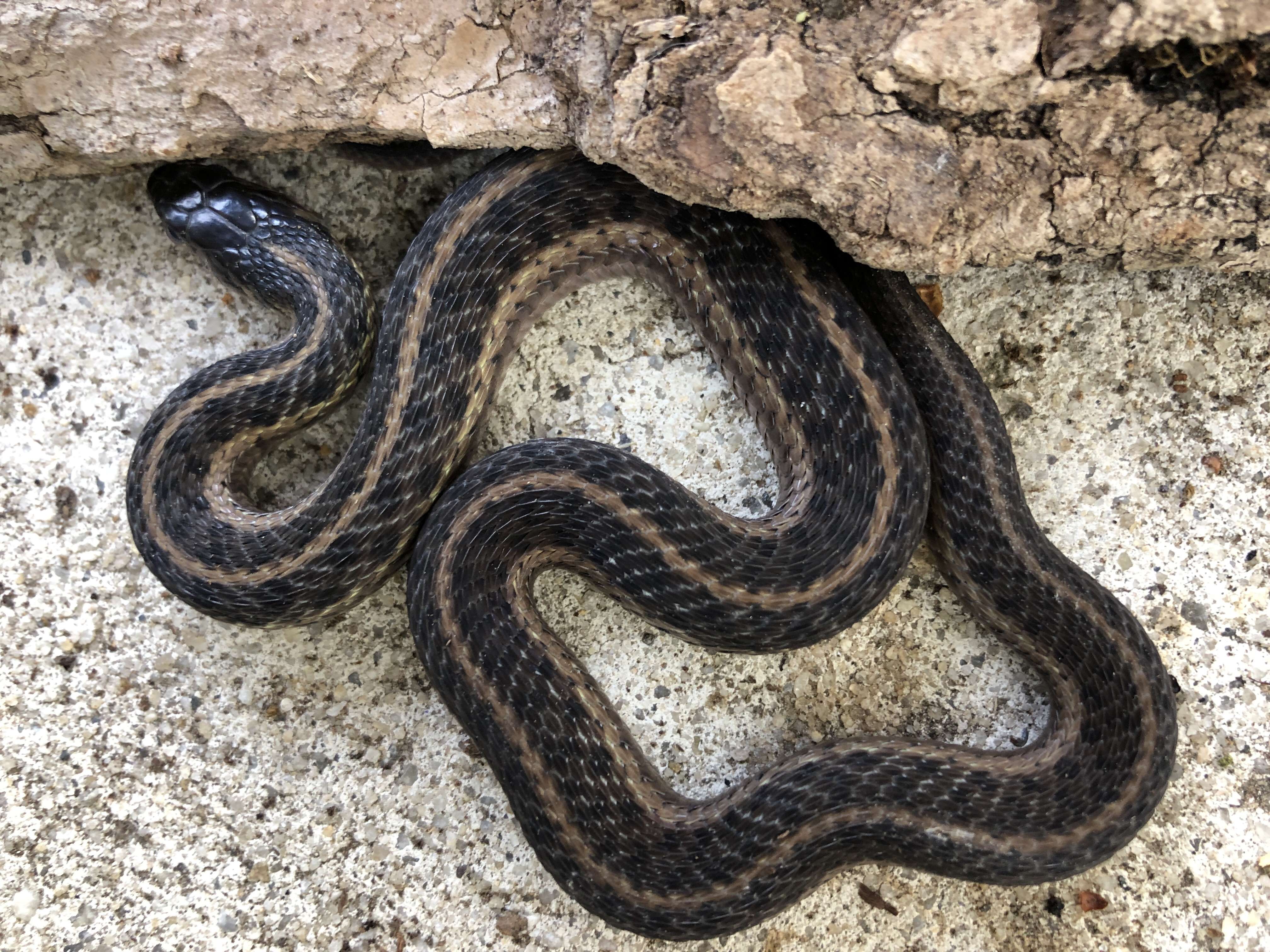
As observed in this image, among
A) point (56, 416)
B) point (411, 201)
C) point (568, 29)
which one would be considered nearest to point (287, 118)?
point (411, 201)

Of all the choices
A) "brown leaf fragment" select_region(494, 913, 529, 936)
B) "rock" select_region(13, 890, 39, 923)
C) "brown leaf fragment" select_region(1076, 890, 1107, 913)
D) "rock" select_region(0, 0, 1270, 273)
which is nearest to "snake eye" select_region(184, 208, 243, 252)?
"rock" select_region(0, 0, 1270, 273)

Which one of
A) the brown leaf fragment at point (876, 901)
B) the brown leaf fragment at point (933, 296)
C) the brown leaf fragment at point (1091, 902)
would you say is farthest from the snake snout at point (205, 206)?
the brown leaf fragment at point (1091, 902)

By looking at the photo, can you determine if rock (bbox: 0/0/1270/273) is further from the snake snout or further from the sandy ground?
the sandy ground

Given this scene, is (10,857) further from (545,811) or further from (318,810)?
(545,811)

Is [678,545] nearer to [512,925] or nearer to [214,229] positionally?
[512,925]

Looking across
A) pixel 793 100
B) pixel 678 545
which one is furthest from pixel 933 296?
pixel 678 545

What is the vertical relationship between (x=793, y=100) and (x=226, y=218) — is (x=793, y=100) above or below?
above
